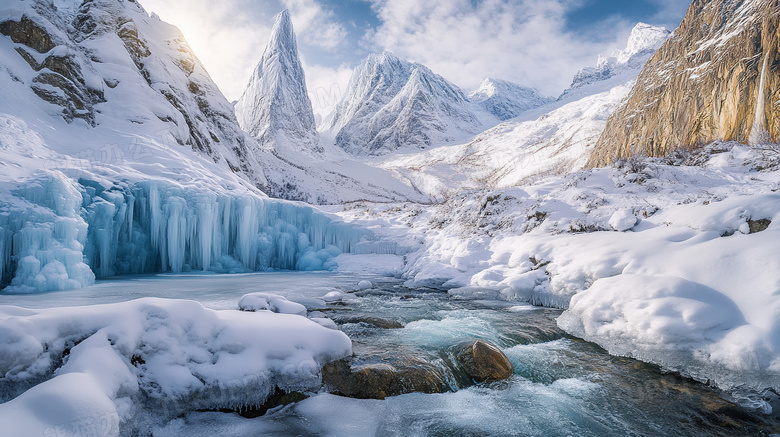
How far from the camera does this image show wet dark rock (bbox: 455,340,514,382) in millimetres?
4648

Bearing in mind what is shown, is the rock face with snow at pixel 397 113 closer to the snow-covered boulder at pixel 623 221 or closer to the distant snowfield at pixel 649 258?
the distant snowfield at pixel 649 258

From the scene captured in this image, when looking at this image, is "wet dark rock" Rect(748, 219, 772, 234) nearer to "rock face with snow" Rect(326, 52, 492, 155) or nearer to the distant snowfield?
the distant snowfield

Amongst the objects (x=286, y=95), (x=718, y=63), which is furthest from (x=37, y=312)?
(x=286, y=95)

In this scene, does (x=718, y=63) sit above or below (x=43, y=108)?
above

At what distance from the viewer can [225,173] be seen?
18688mm

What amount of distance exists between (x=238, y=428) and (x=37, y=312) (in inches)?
92.7

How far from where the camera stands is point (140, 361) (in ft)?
10.8

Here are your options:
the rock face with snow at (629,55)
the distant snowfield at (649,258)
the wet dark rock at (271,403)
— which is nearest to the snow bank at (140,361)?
the wet dark rock at (271,403)

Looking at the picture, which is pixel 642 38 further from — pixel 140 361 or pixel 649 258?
pixel 140 361

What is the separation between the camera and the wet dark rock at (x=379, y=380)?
402cm

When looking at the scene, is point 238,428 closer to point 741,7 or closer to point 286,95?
point 741,7

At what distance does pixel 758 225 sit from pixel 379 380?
7067 millimetres

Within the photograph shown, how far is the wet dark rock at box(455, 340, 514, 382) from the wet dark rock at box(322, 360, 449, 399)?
0.50 meters

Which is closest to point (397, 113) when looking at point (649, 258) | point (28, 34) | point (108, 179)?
point (28, 34)
